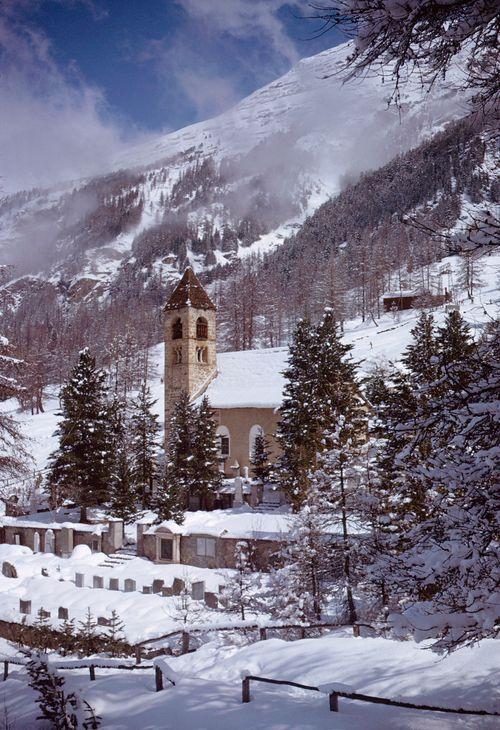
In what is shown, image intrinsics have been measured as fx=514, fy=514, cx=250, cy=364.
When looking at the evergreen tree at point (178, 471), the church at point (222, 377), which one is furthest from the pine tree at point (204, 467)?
the church at point (222, 377)

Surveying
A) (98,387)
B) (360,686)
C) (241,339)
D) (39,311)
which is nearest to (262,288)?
(241,339)

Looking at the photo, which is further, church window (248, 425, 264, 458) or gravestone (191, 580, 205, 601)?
church window (248, 425, 264, 458)

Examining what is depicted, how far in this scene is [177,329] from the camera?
43562 millimetres

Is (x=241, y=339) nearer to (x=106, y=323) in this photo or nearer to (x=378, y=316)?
(x=378, y=316)

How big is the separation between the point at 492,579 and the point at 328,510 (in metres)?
13.4

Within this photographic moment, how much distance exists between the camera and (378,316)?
71.2 m

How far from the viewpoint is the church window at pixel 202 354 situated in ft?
141

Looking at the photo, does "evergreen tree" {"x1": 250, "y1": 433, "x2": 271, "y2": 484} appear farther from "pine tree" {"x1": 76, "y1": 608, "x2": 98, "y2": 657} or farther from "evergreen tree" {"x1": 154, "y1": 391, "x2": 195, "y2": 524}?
"pine tree" {"x1": 76, "y1": 608, "x2": 98, "y2": 657}

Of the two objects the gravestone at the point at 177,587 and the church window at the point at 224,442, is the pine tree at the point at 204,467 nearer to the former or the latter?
the church window at the point at 224,442

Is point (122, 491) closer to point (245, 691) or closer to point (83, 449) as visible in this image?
point (83, 449)

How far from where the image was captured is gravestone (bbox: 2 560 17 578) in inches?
1007

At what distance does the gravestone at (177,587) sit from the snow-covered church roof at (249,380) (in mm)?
16526

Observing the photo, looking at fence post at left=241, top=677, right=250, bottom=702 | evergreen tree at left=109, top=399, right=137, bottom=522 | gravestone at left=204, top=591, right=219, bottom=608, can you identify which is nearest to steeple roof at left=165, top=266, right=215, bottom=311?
evergreen tree at left=109, top=399, right=137, bottom=522

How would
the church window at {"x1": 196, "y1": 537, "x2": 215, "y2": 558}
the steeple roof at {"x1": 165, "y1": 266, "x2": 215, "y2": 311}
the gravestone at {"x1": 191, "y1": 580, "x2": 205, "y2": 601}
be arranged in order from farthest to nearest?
the steeple roof at {"x1": 165, "y1": 266, "x2": 215, "y2": 311} → the church window at {"x1": 196, "y1": 537, "x2": 215, "y2": 558} → the gravestone at {"x1": 191, "y1": 580, "x2": 205, "y2": 601}
